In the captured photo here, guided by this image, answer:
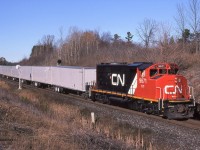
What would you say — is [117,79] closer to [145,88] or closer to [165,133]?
[145,88]

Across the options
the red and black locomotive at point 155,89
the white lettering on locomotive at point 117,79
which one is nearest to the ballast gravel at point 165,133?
the red and black locomotive at point 155,89

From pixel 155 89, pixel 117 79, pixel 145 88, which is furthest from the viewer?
pixel 117 79

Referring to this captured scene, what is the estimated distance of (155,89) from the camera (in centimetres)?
2189

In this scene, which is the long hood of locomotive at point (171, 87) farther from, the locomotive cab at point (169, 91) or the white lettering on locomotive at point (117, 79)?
the white lettering on locomotive at point (117, 79)

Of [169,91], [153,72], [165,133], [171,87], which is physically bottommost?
[165,133]

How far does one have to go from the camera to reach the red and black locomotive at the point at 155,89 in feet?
68.7

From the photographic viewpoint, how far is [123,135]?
52.2ft

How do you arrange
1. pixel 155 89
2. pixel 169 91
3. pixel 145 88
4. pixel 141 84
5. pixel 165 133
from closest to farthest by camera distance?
pixel 165 133, pixel 169 91, pixel 155 89, pixel 145 88, pixel 141 84

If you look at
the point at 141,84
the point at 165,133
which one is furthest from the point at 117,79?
the point at 165,133

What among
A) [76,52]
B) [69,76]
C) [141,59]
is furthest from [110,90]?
[76,52]

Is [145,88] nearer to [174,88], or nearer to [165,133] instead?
[174,88]

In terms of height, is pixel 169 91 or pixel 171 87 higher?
pixel 171 87

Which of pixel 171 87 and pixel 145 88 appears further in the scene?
pixel 145 88

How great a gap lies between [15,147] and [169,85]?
13.5 metres
